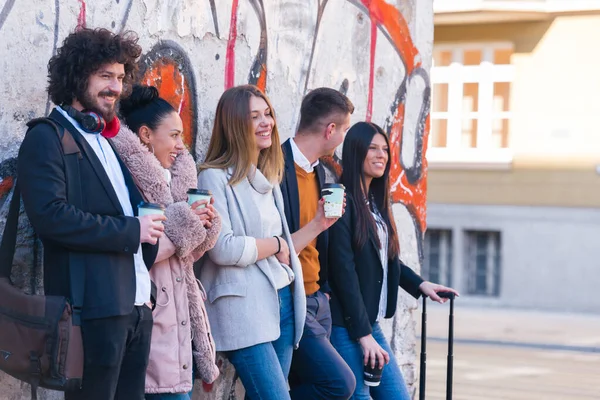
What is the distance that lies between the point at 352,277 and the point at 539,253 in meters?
→ 13.3

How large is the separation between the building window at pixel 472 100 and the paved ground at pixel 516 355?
2.88 meters

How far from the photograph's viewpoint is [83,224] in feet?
11.4

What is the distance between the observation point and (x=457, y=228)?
1866cm

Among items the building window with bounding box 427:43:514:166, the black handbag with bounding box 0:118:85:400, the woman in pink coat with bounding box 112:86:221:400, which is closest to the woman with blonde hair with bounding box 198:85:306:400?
the woman in pink coat with bounding box 112:86:221:400

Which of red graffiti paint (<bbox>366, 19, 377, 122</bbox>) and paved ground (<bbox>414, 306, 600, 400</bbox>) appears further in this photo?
paved ground (<bbox>414, 306, 600, 400</bbox>)

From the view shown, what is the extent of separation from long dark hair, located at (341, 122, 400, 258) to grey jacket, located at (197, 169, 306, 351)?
798mm

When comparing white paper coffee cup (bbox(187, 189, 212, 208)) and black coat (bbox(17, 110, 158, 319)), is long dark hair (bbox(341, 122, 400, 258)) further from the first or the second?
black coat (bbox(17, 110, 158, 319))

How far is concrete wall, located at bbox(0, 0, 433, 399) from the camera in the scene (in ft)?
13.4

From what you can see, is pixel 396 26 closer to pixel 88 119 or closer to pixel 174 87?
pixel 174 87

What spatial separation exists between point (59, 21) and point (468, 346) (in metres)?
10.1

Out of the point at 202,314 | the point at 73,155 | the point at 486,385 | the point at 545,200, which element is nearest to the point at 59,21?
the point at 73,155

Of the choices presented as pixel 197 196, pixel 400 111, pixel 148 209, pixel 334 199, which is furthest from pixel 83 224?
pixel 400 111

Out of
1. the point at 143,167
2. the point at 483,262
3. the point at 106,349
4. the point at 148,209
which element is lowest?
the point at 483,262

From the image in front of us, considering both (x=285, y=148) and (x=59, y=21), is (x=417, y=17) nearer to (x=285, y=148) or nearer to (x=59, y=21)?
(x=285, y=148)
